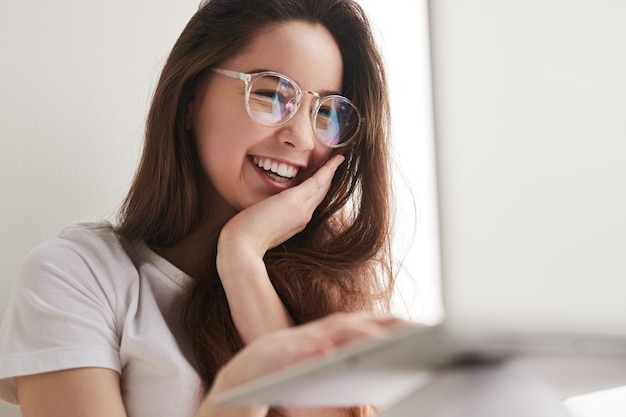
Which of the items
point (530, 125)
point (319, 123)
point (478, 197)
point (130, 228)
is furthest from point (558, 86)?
point (130, 228)

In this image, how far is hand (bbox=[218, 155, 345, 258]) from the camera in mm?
1445

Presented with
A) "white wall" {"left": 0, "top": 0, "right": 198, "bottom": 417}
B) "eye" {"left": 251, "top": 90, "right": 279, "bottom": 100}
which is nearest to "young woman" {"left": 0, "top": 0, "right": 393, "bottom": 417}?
"eye" {"left": 251, "top": 90, "right": 279, "bottom": 100}

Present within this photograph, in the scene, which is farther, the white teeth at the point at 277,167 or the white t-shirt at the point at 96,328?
the white teeth at the point at 277,167

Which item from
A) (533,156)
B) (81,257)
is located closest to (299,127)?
(81,257)

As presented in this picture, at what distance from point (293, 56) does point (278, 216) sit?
303mm

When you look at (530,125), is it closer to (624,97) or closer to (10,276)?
(624,97)

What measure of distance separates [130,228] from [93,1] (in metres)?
0.61

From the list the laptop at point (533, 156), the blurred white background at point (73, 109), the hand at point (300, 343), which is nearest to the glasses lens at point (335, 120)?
the blurred white background at point (73, 109)

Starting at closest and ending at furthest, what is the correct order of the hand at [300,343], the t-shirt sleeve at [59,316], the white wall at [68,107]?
the hand at [300,343], the t-shirt sleeve at [59,316], the white wall at [68,107]

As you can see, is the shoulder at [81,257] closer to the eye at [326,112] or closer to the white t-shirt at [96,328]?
the white t-shirt at [96,328]

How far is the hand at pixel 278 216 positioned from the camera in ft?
4.74

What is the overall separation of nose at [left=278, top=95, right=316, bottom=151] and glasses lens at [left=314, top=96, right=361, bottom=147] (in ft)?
0.08

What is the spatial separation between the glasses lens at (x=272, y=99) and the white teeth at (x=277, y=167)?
0.09 metres

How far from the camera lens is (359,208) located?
1.66 metres
